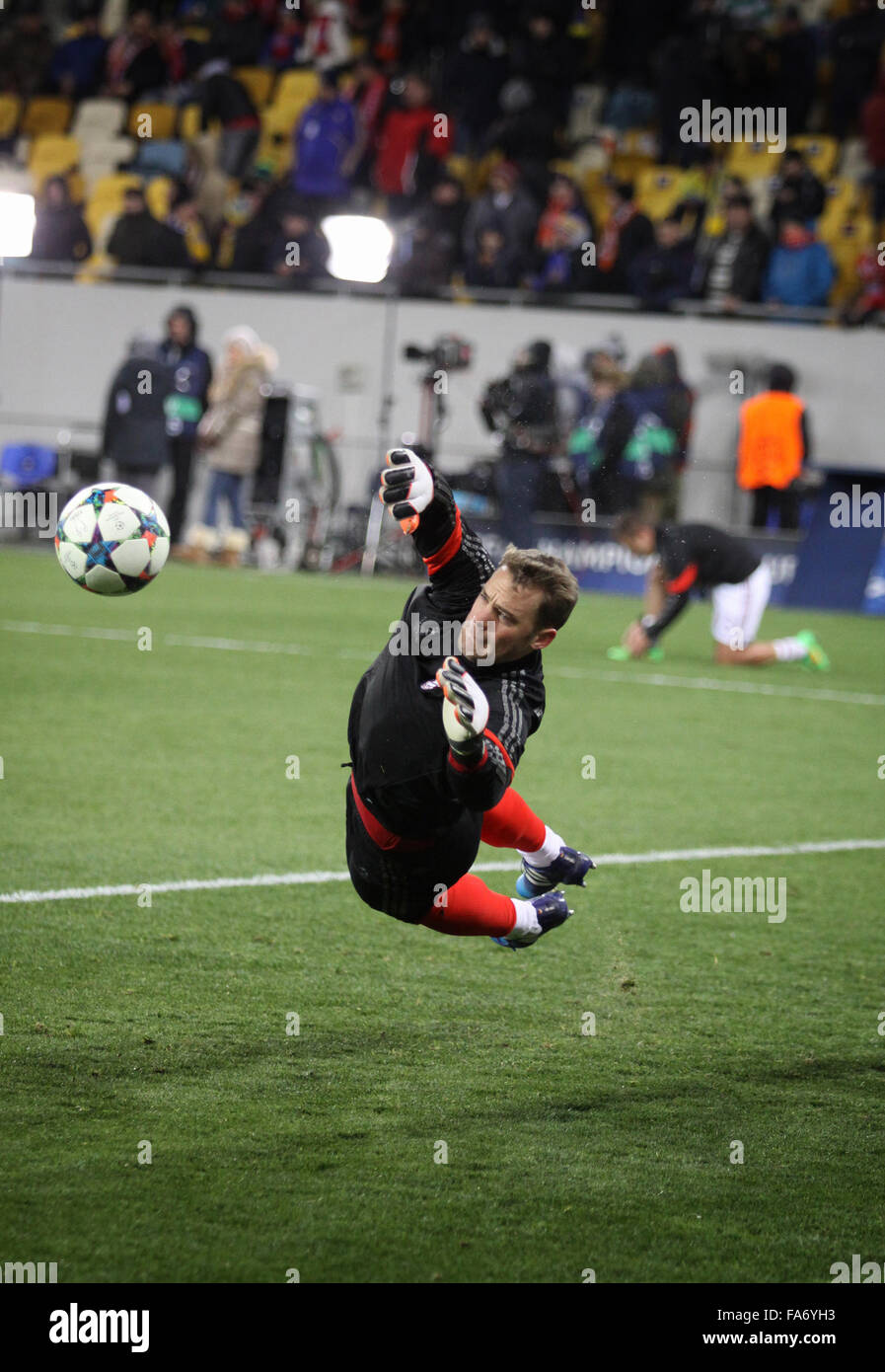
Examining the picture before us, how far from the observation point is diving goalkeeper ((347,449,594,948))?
431 centimetres

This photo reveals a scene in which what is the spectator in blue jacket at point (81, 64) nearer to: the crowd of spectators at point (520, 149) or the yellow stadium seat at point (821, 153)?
the crowd of spectators at point (520, 149)

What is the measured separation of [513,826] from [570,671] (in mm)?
7209

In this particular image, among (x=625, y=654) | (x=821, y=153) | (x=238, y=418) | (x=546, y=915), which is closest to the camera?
(x=546, y=915)

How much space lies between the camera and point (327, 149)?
20812 mm

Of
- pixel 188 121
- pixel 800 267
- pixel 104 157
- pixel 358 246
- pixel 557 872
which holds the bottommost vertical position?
pixel 557 872

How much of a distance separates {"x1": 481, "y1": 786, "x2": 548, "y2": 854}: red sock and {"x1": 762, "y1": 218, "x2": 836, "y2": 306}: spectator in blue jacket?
575 inches

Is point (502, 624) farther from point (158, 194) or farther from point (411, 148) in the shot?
point (158, 194)

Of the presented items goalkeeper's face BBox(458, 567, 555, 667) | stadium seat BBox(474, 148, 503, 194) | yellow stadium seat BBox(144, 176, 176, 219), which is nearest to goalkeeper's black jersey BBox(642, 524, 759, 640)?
goalkeeper's face BBox(458, 567, 555, 667)

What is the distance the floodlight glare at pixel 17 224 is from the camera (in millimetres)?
21266

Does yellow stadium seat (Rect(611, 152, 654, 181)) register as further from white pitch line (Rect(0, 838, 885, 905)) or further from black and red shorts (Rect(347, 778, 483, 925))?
black and red shorts (Rect(347, 778, 483, 925))

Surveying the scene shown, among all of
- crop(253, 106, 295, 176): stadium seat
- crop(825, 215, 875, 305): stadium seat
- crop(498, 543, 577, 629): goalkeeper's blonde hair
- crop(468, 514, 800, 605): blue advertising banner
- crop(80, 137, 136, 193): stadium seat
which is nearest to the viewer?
crop(498, 543, 577, 629): goalkeeper's blonde hair

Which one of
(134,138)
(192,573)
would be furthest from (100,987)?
(134,138)

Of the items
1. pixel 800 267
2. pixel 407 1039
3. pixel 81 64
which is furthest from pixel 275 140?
pixel 407 1039

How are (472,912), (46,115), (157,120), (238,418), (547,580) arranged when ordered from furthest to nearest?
1. (46,115)
2. (157,120)
3. (238,418)
4. (472,912)
5. (547,580)
